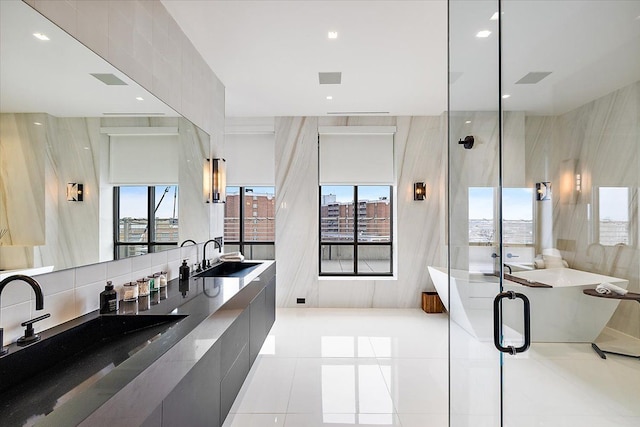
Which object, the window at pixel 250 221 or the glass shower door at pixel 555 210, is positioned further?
the window at pixel 250 221

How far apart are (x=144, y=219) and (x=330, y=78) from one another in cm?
279

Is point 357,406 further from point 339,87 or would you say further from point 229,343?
point 339,87

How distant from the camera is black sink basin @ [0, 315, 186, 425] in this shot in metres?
1.06

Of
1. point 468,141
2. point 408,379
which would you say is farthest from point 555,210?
point 408,379

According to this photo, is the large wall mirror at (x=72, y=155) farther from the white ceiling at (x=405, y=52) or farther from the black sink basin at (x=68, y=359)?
the white ceiling at (x=405, y=52)

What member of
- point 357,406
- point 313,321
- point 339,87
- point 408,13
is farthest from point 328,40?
point 313,321

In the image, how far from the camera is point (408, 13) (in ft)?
8.91

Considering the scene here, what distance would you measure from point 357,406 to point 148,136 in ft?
8.80

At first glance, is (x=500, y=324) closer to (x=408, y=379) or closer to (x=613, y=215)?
(x=613, y=215)

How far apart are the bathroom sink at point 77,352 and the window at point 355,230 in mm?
4245

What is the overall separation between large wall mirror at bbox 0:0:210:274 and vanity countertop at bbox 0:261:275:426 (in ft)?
1.45

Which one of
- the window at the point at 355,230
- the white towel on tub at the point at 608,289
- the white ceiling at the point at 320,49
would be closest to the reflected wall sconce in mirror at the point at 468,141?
the white towel on tub at the point at 608,289

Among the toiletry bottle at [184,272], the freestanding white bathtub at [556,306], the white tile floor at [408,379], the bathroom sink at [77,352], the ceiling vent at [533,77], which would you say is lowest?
the white tile floor at [408,379]

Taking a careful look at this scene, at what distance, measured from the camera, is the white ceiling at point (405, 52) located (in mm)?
1002
